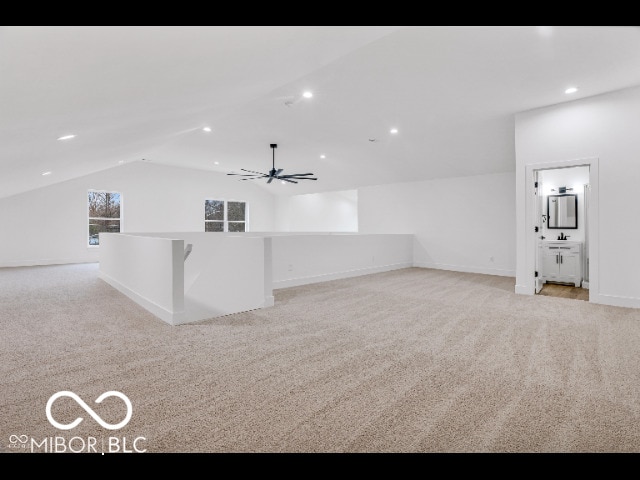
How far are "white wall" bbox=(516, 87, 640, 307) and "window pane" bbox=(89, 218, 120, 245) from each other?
11157 millimetres

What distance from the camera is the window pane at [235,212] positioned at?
40.8 ft

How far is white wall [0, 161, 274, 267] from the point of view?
863 centimetres

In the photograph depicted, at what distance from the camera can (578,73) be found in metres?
3.92

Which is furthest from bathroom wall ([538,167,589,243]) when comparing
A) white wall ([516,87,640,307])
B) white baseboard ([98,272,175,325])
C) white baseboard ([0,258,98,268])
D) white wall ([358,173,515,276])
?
white baseboard ([0,258,98,268])

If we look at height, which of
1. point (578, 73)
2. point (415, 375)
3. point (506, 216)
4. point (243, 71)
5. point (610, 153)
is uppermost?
point (578, 73)

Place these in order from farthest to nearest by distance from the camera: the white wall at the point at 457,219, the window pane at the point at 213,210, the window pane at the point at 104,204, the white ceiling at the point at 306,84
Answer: the window pane at the point at 213,210 < the window pane at the point at 104,204 < the white wall at the point at 457,219 < the white ceiling at the point at 306,84

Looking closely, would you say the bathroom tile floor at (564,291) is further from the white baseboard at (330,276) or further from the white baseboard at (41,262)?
the white baseboard at (41,262)

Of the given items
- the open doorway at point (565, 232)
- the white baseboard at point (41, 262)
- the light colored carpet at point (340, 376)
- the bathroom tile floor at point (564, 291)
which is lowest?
the bathroom tile floor at point (564, 291)

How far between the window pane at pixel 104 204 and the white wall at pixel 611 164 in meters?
11.1

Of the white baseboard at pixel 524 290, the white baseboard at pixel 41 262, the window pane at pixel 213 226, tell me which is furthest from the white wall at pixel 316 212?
the white baseboard at pixel 524 290

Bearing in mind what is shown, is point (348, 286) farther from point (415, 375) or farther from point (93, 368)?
point (93, 368)

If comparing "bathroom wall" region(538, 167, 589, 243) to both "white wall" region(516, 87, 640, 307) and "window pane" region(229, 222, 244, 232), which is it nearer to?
"white wall" region(516, 87, 640, 307)
